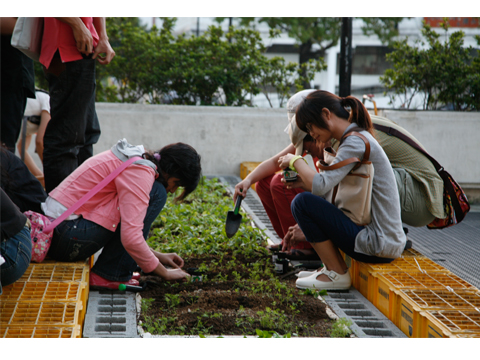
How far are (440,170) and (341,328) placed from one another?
58.0 inches

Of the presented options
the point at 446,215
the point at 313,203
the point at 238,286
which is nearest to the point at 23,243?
the point at 238,286

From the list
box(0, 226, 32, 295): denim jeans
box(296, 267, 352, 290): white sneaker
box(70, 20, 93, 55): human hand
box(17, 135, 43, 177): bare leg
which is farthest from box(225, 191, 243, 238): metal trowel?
box(17, 135, 43, 177): bare leg

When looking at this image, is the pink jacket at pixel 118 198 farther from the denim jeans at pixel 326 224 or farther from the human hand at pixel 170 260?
the denim jeans at pixel 326 224

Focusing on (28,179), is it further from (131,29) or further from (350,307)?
(131,29)

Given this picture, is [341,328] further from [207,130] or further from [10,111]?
[207,130]

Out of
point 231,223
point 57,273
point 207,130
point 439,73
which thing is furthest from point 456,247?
point 207,130

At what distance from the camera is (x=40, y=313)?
2.30m

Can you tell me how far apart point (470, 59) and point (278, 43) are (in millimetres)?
22546

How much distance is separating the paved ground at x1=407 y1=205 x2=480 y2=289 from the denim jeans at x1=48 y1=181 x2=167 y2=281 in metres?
2.13

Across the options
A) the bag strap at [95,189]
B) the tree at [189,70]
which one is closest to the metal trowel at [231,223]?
the bag strap at [95,189]

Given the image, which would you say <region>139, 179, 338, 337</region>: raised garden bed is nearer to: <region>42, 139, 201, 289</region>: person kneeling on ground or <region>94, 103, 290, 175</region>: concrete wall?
<region>42, 139, 201, 289</region>: person kneeling on ground

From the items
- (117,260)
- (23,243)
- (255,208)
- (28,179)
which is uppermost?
(28,179)

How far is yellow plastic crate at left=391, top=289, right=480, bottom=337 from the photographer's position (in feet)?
8.18
